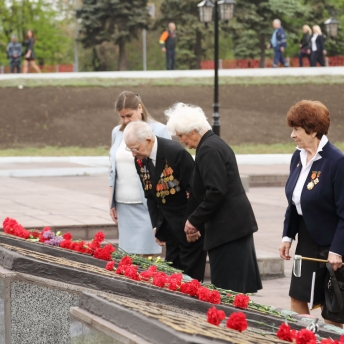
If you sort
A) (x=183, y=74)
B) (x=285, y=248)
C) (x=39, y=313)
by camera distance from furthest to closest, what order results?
1. (x=183, y=74)
2. (x=285, y=248)
3. (x=39, y=313)

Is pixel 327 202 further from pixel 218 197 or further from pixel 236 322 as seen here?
pixel 236 322

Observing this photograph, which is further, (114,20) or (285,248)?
(114,20)

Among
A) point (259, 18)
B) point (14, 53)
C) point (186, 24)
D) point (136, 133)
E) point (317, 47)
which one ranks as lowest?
point (136, 133)

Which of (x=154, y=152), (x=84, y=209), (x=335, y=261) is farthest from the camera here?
(x=84, y=209)

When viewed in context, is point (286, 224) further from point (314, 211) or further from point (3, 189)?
point (3, 189)

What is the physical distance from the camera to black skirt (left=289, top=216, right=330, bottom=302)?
14.9 ft

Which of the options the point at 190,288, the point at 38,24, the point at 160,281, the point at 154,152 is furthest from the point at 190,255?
the point at 38,24

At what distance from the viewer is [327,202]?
14.6 ft

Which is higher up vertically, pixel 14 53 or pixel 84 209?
pixel 14 53

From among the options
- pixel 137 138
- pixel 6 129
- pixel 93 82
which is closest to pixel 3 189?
pixel 137 138

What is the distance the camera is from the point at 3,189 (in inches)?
521

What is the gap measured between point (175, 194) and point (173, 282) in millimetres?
1966

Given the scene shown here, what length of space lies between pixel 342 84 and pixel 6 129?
13924 mm

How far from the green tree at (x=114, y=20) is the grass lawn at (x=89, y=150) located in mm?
17866
